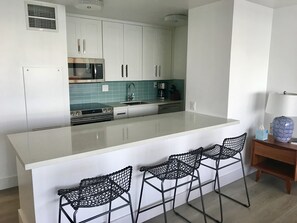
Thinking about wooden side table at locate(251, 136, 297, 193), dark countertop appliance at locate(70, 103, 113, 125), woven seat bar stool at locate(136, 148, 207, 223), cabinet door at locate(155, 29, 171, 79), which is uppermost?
cabinet door at locate(155, 29, 171, 79)

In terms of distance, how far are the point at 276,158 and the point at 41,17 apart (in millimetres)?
3321

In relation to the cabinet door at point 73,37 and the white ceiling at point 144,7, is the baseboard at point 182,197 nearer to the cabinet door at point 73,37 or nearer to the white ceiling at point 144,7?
the white ceiling at point 144,7

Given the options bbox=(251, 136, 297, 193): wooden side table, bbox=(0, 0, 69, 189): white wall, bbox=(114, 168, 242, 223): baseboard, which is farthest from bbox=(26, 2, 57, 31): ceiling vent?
bbox=(251, 136, 297, 193): wooden side table

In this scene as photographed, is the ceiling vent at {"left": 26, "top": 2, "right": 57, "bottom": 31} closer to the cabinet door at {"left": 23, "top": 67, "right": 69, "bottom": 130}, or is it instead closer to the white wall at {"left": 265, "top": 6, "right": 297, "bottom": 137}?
the cabinet door at {"left": 23, "top": 67, "right": 69, "bottom": 130}

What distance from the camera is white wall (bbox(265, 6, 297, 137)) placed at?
3080mm

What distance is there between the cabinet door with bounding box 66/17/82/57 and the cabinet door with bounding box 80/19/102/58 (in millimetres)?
63

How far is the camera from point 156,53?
15.1 ft

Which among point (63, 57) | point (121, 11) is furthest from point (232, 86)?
point (63, 57)

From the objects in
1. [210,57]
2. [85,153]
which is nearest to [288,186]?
[210,57]

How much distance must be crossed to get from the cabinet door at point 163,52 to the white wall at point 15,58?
6.38ft

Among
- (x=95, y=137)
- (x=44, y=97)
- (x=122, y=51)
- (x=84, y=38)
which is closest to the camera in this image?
(x=95, y=137)

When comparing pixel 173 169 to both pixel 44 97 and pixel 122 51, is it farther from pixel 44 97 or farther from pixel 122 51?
pixel 122 51

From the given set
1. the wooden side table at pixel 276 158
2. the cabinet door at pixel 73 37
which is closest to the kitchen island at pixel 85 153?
the wooden side table at pixel 276 158

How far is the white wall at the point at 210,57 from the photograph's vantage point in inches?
111
